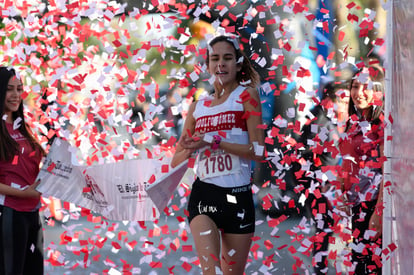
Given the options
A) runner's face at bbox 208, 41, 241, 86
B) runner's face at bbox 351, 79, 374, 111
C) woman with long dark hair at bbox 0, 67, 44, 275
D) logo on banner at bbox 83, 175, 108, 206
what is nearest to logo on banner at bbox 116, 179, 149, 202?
logo on banner at bbox 83, 175, 108, 206

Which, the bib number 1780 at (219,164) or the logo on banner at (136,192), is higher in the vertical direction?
the bib number 1780 at (219,164)

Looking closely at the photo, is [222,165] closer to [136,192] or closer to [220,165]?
[220,165]

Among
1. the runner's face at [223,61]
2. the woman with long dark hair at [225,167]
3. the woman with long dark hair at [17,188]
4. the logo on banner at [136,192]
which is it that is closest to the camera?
the woman with long dark hair at [225,167]

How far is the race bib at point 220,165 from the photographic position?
511 cm

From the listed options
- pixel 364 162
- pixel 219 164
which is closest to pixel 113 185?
pixel 219 164

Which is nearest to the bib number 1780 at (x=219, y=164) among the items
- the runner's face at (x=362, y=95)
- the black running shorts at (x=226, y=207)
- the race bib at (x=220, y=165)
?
the race bib at (x=220, y=165)

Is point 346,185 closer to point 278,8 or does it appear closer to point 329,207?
point 329,207

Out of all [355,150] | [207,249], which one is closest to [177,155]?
[207,249]

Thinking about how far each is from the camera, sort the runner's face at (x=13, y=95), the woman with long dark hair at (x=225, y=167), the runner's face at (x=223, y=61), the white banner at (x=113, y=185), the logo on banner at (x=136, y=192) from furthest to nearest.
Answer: the logo on banner at (x=136, y=192) → the white banner at (x=113, y=185) → the runner's face at (x=13, y=95) → the runner's face at (x=223, y=61) → the woman with long dark hair at (x=225, y=167)

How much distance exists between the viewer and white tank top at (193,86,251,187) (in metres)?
5.11

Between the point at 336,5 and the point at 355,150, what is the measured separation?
7677 mm

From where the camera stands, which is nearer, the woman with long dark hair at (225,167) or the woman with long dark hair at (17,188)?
the woman with long dark hair at (225,167)

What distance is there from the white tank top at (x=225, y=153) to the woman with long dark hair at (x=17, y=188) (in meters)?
1.25

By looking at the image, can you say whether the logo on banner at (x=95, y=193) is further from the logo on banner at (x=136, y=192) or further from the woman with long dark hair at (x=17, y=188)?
the woman with long dark hair at (x=17, y=188)
